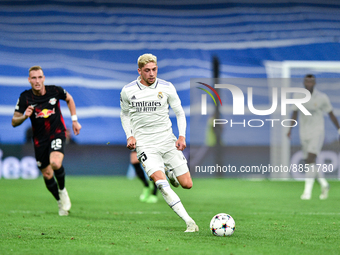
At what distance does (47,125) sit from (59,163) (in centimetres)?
61

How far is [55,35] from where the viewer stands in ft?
71.9

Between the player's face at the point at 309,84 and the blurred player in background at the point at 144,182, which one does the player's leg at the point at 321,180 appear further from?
the blurred player in background at the point at 144,182

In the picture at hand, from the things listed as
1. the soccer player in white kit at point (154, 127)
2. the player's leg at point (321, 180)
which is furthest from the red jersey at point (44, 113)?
the player's leg at point (321, 180)

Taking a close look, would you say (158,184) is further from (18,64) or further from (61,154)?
(18,64)

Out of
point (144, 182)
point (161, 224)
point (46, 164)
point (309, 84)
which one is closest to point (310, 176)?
point (309, 84)

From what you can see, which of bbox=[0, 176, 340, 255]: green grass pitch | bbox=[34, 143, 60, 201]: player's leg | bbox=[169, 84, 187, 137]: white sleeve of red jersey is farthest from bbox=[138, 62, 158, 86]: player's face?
bbox=[34, 143, 60, 201]: player's leg

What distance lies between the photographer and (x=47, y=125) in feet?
24.2

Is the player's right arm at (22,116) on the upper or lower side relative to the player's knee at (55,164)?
upper

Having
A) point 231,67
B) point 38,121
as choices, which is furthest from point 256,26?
point 38,121

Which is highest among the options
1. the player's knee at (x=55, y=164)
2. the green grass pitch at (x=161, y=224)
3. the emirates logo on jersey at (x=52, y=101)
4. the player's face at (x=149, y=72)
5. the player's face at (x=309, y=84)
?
the player's face at (x=309, y=84)

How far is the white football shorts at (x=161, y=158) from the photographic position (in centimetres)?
580

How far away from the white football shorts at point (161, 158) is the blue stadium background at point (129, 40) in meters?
13.0

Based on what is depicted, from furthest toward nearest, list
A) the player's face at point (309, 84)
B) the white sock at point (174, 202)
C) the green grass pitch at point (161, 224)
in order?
1. the player's face at point (309, 84)
2. the white sock at point (174, 202)
3. the green grass pitch at point (161, 224)

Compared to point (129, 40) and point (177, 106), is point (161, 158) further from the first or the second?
point (129, 40)
